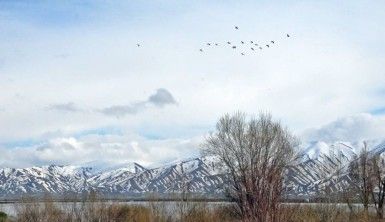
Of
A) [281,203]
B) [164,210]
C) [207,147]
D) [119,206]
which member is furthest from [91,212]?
[281,203]

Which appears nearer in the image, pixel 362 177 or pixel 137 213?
pixel 137 213

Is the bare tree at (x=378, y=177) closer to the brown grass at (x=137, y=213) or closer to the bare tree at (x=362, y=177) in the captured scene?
the bare tree at (x=362, y=177)

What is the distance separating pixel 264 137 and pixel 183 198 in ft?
116

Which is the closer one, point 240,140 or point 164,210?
point 240,140

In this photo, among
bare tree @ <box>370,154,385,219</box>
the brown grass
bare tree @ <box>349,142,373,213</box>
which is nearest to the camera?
the brown grass

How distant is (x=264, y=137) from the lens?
3547 centimetres

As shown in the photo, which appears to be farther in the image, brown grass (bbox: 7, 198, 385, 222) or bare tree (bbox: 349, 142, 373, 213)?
bare tree (bbox: 349, 142, 373, 213)

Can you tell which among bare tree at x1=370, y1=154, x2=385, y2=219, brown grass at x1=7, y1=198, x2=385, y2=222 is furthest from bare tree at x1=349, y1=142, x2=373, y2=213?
brown grass at x1=7, y1=198, x2=385, y2=222

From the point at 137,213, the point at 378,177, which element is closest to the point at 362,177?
the point at 378,177

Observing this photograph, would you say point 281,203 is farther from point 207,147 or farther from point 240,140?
point 207,147

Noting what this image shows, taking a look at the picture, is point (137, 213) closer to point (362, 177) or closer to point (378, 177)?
point (362, 177)

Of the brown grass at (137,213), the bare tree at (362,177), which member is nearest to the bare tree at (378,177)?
the bare tree at (362,177)

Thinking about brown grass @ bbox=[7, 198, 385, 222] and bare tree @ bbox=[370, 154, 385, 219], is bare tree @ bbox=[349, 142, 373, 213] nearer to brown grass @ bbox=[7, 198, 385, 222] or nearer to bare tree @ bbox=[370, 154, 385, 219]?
bare tree @ bbox=[370, 154, 385, 219]

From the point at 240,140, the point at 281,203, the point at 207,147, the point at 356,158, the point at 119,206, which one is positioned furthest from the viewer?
the point at 356,158
